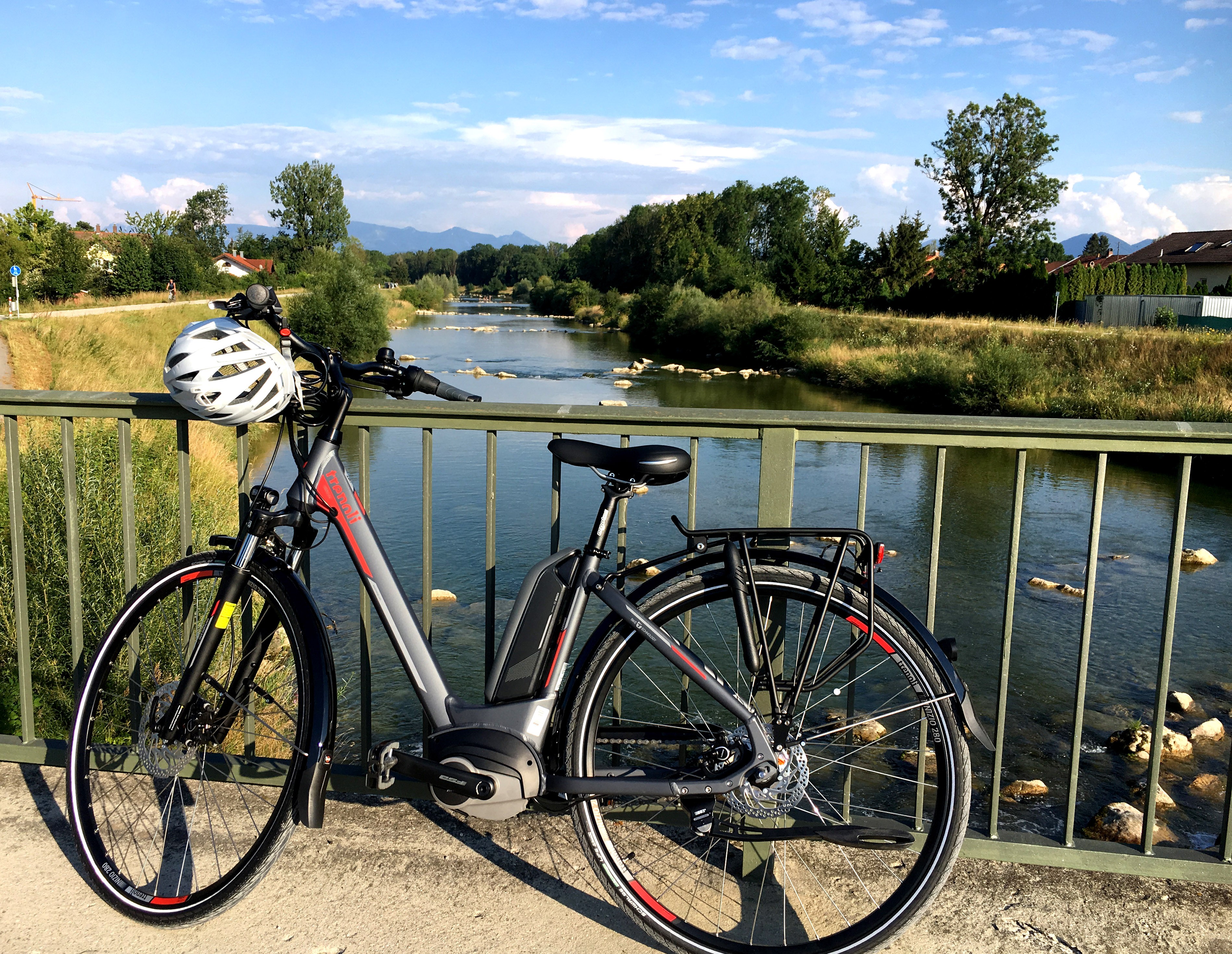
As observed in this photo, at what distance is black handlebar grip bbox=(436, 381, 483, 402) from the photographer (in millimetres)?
2500

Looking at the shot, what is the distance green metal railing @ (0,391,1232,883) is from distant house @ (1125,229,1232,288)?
146ft

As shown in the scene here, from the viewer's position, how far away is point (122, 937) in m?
2.32

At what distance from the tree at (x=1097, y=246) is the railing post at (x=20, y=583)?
279ft

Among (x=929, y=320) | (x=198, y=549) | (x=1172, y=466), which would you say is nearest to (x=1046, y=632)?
(x=198, y=549)

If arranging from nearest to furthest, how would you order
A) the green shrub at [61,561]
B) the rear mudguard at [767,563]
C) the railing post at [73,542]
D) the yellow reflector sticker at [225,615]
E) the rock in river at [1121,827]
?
the rear mudguard at [767,563]
the yellow reflector sticker at [225,615]
the railing post at [73,542]
the green shrub at [61,561]
the rock in river at [1121,827]

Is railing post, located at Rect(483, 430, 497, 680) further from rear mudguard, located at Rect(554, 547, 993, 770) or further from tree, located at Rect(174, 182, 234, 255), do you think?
tree, located at Rect(174, 182, 234, 255)

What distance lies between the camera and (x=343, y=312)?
3509 centimetres

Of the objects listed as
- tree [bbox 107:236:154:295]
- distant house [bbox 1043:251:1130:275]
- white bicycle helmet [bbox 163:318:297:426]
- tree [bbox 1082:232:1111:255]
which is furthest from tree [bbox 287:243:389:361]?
tree [bbox 1082:232:1111:255]

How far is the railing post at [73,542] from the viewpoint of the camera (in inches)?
111

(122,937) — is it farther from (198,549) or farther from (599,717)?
(198,549)

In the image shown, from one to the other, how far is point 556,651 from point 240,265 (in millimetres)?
84508

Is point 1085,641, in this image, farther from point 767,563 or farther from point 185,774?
point 185,774

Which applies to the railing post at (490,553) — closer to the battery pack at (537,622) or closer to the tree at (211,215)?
the battery pack at (537,622)

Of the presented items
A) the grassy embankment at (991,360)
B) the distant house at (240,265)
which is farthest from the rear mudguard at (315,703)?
the distant house at (240,265)
